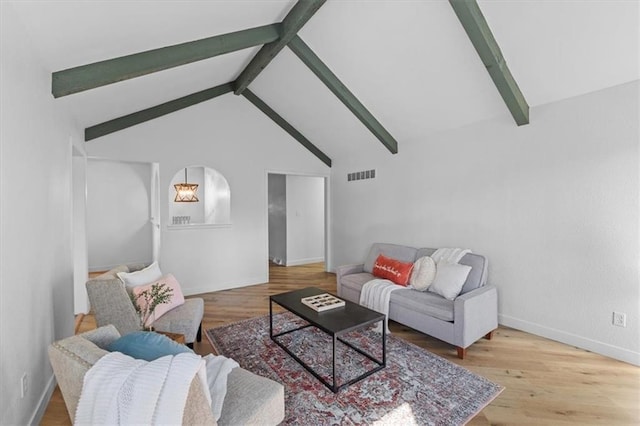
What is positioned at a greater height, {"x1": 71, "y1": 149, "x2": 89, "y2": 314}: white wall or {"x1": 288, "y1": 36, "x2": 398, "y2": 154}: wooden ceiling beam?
{"x1": 288, "y1": 36, "x2": 398, "y2": 154}: wooden ceiling beam

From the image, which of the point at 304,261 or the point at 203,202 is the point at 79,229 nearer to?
the point at 203,202

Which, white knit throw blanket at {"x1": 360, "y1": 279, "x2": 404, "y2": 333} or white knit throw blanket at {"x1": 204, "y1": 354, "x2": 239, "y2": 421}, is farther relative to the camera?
white knit throw blanket at {"x1": 360, "y1": 279, "x2": 404, "y2": 333}

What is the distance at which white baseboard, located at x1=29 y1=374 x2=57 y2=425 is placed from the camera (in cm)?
178

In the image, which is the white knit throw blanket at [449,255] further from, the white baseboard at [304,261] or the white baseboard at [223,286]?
the white baseboard at [304,261]

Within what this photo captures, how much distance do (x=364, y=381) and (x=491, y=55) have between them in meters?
2.93

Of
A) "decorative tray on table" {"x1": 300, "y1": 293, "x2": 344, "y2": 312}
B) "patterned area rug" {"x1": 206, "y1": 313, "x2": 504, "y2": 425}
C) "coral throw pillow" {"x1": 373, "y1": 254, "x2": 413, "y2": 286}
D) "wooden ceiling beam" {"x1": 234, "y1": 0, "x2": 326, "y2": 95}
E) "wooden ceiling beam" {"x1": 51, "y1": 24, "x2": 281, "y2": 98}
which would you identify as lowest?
"patterned area rug" {"x1": 206, "y1": 313, "x2": 504, "y2": 425}

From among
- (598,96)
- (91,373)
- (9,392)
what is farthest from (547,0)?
(9,392)

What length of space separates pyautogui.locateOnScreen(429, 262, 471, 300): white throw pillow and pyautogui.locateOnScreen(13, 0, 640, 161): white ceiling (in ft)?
5.94

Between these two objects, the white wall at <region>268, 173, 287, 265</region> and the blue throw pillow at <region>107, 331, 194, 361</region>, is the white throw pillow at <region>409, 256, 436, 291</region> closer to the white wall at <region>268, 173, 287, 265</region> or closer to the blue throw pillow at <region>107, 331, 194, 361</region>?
the blue throw pillow at <region>107, 331, 194, 361</region>

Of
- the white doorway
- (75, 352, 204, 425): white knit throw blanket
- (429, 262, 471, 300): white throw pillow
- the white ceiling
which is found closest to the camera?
(75, 352, 204, 425): white knit throw blanket

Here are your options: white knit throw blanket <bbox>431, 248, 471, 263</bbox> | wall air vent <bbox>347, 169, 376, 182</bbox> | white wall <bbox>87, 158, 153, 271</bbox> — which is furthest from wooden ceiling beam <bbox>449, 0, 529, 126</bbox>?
white wall <bbox>87, 158, 153, 271</bbox>

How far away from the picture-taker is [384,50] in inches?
124

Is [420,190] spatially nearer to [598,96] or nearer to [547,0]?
[598,96]

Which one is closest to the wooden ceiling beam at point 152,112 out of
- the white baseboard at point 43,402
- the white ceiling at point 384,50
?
the white ceiling at point 384,50
